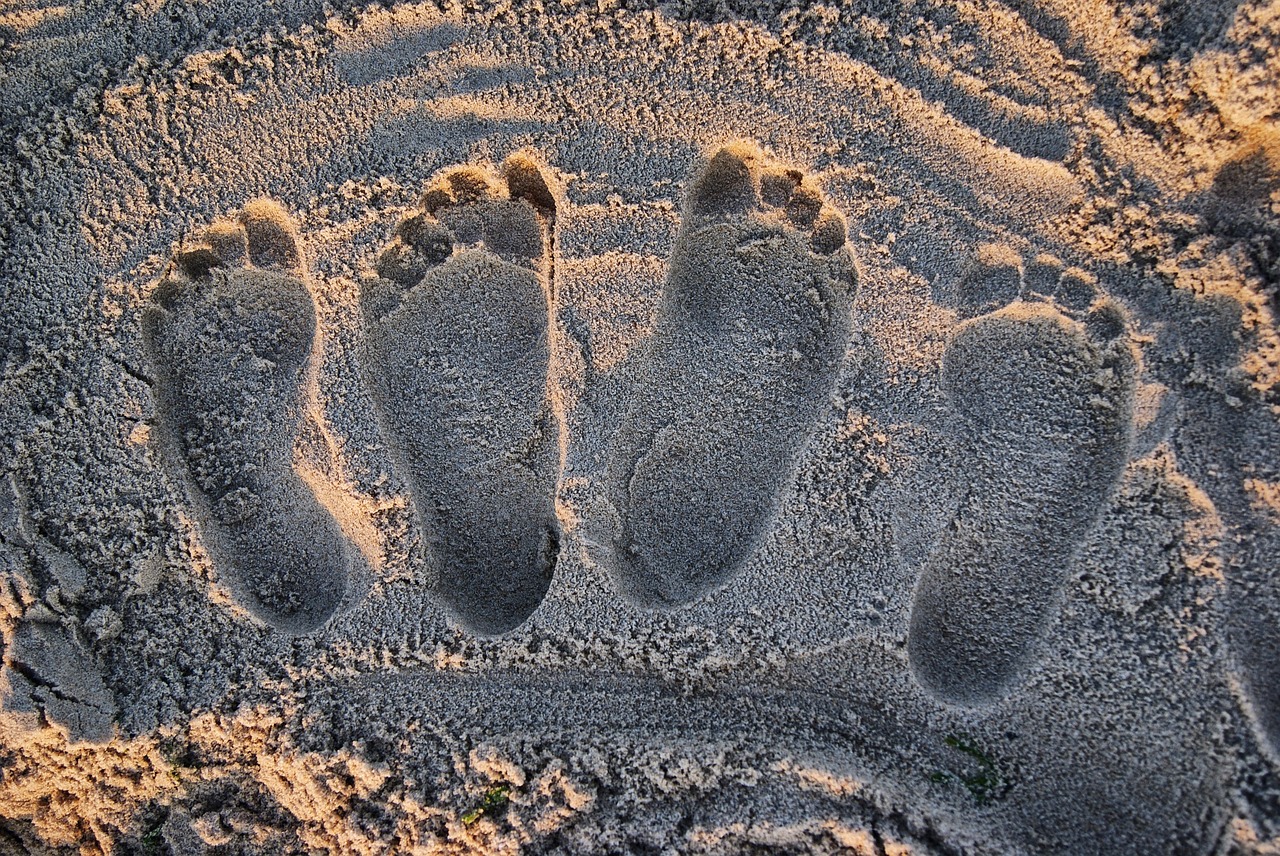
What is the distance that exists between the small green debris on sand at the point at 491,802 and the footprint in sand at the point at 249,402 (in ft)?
2.28

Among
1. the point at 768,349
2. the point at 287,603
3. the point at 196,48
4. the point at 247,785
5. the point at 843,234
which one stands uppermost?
the point at 196,48

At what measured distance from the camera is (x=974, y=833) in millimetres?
1947

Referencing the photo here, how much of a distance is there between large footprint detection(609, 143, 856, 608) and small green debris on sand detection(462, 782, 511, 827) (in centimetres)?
61

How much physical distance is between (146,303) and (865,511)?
2.16m

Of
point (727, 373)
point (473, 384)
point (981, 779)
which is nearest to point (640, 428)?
point (727, 373)

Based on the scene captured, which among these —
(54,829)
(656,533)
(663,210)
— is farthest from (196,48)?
(54,829)

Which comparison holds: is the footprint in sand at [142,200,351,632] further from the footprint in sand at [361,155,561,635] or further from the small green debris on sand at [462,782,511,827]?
the small green debris on sand at [462,782,511,827]

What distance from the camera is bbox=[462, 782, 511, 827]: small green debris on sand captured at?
77.8 inches

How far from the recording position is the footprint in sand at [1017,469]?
6.70 ft

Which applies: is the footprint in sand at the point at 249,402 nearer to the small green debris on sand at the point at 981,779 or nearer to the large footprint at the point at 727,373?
the large footprint at the point at 727,373

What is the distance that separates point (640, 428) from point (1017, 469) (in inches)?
41.2

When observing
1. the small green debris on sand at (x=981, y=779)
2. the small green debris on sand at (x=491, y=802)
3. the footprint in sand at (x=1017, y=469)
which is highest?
the footprint in sand at (x=1017, y=469)

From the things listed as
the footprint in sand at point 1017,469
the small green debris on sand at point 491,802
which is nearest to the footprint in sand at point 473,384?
the small green debris on sand at point 491,802

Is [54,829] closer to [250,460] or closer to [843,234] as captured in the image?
[250,460]
